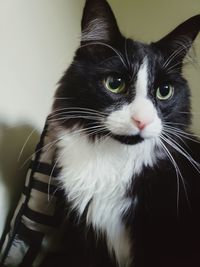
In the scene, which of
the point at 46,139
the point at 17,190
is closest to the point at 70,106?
the point at 46,139

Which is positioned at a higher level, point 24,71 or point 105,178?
point 24,71

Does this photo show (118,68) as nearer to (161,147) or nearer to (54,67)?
(161,147)

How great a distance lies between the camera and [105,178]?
1.09 metres

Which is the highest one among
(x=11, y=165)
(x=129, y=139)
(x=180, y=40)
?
(x=180, y=40)

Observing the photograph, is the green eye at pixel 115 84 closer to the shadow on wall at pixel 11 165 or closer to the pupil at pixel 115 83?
the pupil at pixel 115 83

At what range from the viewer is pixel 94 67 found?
3.56 ft

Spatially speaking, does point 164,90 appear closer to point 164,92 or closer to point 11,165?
point 164,92

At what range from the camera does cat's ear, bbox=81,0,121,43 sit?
1.05m

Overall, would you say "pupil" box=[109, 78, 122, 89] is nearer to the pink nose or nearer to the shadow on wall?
the pink nose

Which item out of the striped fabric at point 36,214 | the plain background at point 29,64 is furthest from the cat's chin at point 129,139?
the plain background at point 29,64

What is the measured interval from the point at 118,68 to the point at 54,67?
53 cm

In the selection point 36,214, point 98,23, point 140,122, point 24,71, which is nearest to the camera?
point 140,122

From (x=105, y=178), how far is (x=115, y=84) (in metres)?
0.25

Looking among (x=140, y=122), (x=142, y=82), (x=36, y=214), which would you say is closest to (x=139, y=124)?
(x=140, y=122)
